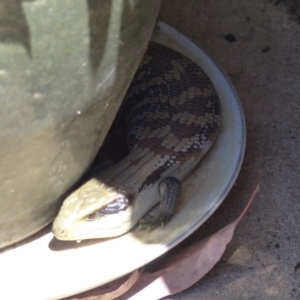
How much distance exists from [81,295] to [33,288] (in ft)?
0.44

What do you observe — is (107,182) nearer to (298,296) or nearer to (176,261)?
(176,261)

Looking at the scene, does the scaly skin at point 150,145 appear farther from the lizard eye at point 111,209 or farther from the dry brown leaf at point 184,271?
the dry brown leaf at point 184,271

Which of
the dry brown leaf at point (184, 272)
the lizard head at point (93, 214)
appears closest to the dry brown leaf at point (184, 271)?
the dry brown leaf at point (184, 272)

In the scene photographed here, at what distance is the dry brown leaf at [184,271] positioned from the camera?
1.82 meters

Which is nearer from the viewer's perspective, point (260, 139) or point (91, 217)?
point (91, 217)

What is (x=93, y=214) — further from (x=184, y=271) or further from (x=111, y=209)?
(x=184, y=271)

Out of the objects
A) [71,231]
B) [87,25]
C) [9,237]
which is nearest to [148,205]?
[71,231]

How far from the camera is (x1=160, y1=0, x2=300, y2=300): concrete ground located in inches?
74.4

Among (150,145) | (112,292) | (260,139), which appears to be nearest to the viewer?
(112,292)

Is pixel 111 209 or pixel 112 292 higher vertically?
pixel 111 209

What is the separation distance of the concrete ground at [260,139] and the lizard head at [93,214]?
0.25 m

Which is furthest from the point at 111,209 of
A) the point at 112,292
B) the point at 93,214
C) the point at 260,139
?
the point at 260,139

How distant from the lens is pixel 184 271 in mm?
1844

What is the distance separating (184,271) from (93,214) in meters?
0.29
